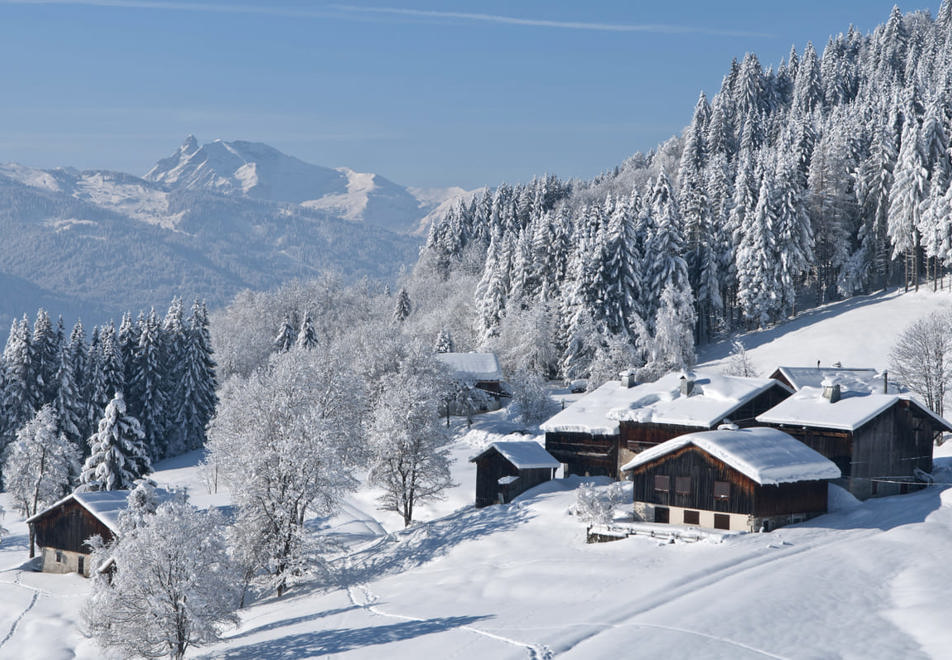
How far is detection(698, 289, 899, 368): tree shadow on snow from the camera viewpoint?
8412cm

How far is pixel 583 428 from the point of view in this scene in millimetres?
56812

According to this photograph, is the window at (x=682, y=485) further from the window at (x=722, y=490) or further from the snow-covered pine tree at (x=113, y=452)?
the snow-covered pine tree at (x=113, y=452)

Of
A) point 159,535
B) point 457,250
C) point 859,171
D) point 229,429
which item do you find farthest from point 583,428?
point 457,250

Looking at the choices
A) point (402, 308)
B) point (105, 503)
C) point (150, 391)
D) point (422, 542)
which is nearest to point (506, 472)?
point (422, 542)

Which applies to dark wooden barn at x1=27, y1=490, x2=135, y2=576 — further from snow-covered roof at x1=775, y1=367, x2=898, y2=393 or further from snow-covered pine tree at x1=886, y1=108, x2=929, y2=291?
snow-covered pine tree at x1=886, y1=108, x2=929, y2=291

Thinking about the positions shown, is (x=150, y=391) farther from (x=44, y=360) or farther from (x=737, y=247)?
(x=737, y=247)

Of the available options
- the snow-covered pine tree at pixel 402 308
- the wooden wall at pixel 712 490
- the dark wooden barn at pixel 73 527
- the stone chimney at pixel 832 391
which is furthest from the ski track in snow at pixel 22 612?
the snow-covered pine tree at pixel 402 308

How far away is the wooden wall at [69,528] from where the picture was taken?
51688 mm

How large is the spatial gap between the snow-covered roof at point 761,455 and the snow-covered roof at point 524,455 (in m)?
11.4

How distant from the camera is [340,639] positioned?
112ft

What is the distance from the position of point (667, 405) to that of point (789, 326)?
37668mm

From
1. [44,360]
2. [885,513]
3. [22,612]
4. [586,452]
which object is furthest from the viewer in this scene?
→ [44,360]

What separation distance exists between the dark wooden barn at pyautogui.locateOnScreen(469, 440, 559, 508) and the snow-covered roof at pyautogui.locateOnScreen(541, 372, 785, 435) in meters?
3.29

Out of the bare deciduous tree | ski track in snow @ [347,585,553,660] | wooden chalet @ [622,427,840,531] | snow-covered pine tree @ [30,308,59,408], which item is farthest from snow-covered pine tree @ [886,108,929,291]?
snow-covered pine tree @ [30,308,59,408]
